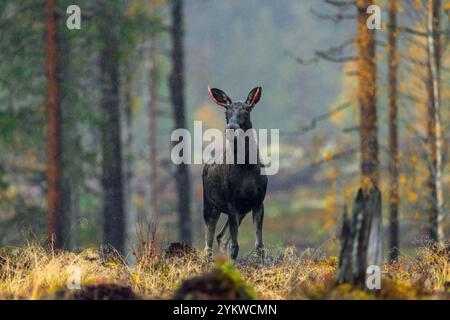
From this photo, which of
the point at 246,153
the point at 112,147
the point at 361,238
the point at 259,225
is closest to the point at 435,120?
the point at 112,147

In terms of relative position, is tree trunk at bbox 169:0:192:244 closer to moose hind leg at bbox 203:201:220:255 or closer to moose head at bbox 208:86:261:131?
moose hind leg at bbox 203:201:220:255

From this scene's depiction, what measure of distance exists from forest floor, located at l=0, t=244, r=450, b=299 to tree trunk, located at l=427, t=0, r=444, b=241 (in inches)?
317

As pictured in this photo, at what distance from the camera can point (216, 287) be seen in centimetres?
874

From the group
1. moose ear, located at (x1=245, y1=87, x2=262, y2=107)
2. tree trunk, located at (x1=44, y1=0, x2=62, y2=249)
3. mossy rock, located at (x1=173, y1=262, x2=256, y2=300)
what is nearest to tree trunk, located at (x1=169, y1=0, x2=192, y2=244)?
tree trunk, located at (x1=44, y1=0, x2=62, y2=249)

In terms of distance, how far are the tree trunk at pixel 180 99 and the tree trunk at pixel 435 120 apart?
30.5 ft

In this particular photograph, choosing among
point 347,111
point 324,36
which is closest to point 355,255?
point 347,111

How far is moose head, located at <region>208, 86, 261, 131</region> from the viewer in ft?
36.9

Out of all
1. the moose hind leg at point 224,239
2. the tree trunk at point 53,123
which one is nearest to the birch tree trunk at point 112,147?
the tree trunk at point 53,123

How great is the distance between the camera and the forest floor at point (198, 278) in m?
9.05

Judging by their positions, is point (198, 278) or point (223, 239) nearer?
point (198, 278)

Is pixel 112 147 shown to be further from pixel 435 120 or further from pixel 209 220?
pixel 209 220

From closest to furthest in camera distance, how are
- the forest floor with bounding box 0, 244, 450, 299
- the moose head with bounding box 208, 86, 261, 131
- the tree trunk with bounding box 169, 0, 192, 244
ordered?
the forest floor with bounding box 0, 244, 450, 299 → the moose head with bounding box 208, 86, 261, 131 → the tree trunk with bounding box 169, 0, 192, 244

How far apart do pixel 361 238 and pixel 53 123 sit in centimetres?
1273

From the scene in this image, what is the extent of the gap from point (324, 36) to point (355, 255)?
9798cm
